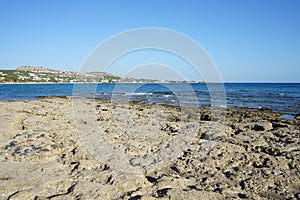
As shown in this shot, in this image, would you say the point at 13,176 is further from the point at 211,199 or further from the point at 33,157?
the point at 211,199

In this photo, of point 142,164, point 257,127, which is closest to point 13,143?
point 142,164

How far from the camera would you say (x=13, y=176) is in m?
4.77

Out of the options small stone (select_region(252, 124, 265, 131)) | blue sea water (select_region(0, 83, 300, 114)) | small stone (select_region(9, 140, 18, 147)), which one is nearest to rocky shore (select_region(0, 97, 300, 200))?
small stone (select_region(9, 140, 18, 147))

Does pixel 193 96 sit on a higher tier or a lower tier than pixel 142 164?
lower

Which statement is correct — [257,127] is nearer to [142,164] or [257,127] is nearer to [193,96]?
[142,164]

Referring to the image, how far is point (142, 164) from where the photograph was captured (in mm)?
5766

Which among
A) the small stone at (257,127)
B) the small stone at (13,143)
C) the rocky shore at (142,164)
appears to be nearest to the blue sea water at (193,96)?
the small stone at (257,127)

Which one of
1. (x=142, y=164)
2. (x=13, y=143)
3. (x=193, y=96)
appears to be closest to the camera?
(x=142, y=164)

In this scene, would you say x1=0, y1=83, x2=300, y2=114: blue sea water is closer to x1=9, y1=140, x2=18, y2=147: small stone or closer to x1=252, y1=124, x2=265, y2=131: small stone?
x1=252, y1=124, x2=265, y2=131: small stone

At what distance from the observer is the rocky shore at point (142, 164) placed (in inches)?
171

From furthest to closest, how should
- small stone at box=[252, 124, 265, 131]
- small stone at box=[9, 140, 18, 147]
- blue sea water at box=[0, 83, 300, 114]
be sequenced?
blue sea water at box=[0, 83, 300, 114] → small stone at box=[252, 124, 265, 131] → small stone at box=[9, 140, 18, 147]

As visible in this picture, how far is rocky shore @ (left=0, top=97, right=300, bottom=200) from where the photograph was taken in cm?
434

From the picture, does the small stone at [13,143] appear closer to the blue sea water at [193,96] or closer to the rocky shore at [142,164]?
the rocky shore at [142,164]

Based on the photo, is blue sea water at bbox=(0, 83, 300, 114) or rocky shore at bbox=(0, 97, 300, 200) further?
blue sea water at bbox=(0, 83, 300, 114)
